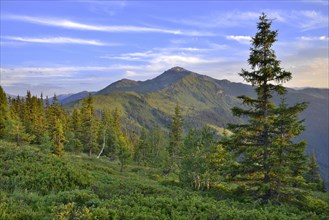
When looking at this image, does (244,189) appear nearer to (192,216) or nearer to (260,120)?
(260,120)

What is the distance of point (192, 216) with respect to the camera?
1223 centimetres

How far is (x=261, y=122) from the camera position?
70.9ft

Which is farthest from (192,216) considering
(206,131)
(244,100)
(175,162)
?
(175,162)

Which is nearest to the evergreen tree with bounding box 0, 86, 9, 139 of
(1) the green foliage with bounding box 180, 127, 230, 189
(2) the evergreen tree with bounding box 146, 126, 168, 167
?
(1) the green foliage with bounding box 180, 127, 230, 189

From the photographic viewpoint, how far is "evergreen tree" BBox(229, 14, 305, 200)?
2136 centimetres

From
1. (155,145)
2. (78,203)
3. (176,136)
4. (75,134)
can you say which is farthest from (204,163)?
(155,145)

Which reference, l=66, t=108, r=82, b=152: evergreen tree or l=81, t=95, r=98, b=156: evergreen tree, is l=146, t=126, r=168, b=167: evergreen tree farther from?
l=81, t=95, r=98, b=156: evergreen tree

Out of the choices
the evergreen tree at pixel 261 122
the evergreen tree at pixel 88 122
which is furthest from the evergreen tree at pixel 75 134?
the evergreen tree at pixel 261 122

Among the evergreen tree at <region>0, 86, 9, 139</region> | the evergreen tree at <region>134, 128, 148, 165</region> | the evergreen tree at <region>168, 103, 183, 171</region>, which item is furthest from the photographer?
the evergreen tree at <region>134, 128, 148, 165</region>

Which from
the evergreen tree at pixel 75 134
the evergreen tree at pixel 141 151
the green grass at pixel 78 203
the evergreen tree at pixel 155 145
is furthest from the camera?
the evergreen tree at pixel 155 145

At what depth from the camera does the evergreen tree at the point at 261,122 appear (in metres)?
21.4

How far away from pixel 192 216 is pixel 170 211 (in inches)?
47.3

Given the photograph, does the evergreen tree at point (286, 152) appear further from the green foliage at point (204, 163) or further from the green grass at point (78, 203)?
the green foliage at point (204, 163)

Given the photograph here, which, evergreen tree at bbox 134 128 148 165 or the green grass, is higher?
the green grass
